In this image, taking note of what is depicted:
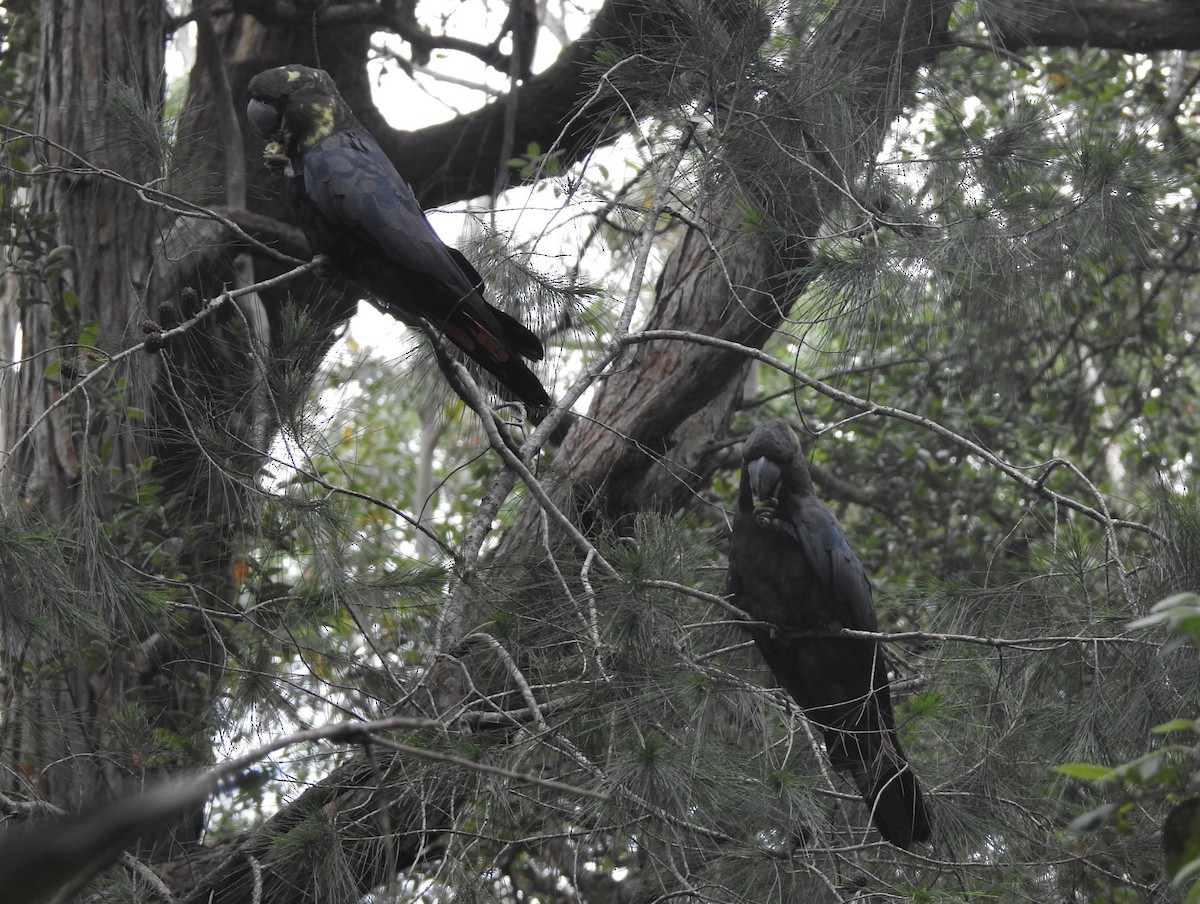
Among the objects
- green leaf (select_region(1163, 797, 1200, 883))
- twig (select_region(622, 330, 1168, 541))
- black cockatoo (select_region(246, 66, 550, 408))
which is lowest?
green leaf (select_region(1163, 797, 1200, 883))

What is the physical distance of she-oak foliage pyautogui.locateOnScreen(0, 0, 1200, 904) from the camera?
2014 mm

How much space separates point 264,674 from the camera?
2396 mm

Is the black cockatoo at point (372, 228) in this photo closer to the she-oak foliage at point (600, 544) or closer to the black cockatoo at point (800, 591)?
the she-oak foliage at point (600, 544)

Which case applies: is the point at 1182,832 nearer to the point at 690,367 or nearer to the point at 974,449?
the point at 974,449

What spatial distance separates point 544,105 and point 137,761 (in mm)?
2932

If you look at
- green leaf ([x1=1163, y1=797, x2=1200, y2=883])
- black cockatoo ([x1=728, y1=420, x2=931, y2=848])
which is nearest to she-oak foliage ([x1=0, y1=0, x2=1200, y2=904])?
green leaf ([x1=1163, y1=797, x2=1200, y2=883])

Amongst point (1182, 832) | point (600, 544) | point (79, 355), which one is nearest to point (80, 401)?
point (79, 355)

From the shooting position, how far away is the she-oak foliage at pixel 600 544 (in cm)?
201

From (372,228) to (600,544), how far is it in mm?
969

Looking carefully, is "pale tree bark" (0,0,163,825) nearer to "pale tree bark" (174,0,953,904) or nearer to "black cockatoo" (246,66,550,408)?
"black cockatoo" (246,66,550,408)

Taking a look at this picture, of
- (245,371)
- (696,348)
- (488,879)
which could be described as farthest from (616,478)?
(488,879)

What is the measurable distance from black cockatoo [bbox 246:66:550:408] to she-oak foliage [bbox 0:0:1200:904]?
7.1 inches

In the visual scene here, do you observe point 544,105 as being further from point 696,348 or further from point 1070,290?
point 1070,290

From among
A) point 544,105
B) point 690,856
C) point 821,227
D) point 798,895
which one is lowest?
point 798,895
